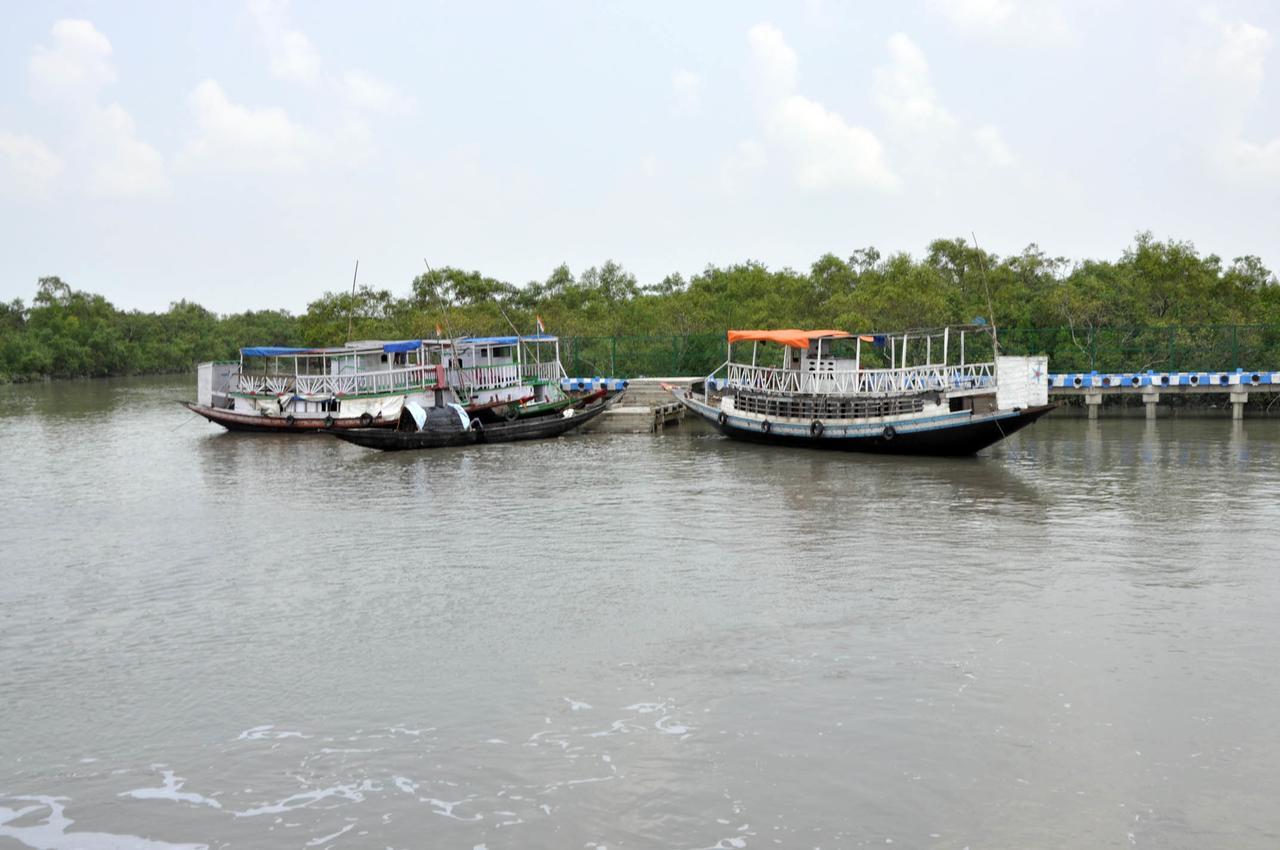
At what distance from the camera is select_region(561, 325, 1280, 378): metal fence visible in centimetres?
4209

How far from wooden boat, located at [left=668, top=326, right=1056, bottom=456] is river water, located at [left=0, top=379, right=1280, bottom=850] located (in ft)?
17.8

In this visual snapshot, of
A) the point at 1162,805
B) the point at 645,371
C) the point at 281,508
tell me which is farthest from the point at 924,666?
the point at 645,371

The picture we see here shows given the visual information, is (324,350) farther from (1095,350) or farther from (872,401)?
(1095,350)

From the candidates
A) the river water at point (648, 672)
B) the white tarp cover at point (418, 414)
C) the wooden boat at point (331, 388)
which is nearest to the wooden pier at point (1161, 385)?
the river water at point (648, 672)

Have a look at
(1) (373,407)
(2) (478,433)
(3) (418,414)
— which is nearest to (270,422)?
(1) (373,407)

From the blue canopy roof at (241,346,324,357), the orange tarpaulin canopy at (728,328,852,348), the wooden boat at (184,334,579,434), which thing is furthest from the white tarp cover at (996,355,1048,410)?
the blue canopy roof at (241,346,324,357)

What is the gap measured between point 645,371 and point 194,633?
36016 millimetres

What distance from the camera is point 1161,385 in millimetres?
38562

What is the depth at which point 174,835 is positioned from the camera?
8.09 meters

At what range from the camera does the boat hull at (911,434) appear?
2766 cm

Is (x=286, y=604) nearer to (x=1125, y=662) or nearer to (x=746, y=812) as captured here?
(x=746, y=812)

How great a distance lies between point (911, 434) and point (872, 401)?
1.75 metres

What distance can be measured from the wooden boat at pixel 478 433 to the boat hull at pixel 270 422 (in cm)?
504

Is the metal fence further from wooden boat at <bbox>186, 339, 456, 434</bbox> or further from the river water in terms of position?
the river water
